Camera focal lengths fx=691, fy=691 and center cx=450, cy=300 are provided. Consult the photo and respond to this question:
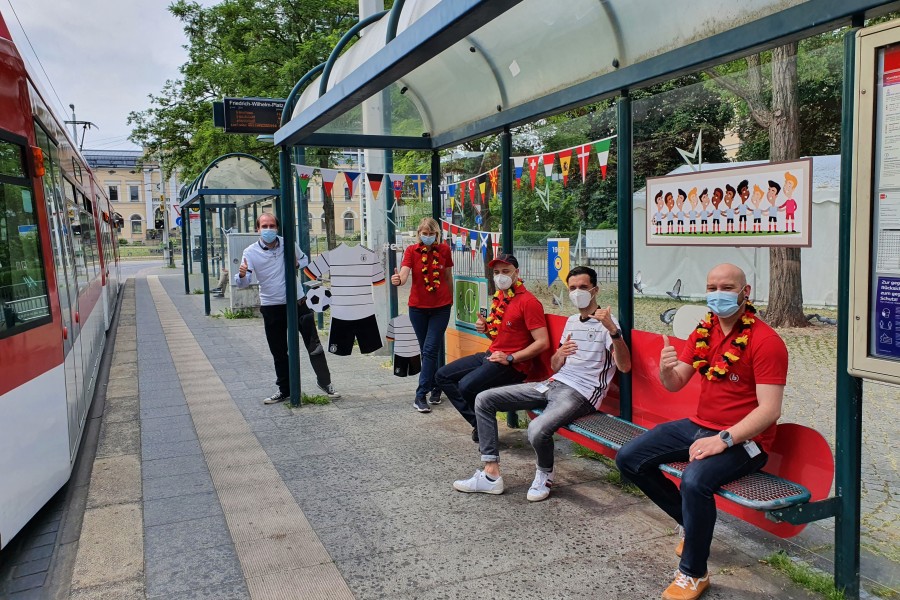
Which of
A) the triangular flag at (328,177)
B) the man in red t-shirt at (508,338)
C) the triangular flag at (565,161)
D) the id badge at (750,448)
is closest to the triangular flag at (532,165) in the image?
the triangular flag at (565,161)

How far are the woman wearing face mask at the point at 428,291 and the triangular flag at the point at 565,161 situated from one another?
1.48m

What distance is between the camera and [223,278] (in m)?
19.8


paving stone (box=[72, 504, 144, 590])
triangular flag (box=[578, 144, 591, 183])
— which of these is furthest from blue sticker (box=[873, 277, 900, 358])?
paving stone (box=[72, 504, 144, 590])

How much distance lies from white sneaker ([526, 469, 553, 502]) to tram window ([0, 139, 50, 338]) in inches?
121

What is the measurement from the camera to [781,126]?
3.57m

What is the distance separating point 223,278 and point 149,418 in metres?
13.7

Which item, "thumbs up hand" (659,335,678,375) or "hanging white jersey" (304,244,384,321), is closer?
"thumbs up hand" (659,335,678,375)

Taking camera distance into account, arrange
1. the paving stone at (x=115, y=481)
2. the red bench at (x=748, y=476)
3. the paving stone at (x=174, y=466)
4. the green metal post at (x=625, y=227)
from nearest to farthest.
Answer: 1. the red bench at (x=748, y=476)
2. the green metal post at (x=625, y=227)
3. the paving stone at (x=115, y=481)
4. the paving stone at (x=174, y=466)

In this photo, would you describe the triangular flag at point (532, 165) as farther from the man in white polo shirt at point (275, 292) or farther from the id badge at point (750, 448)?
the id badge at point (750, 448)

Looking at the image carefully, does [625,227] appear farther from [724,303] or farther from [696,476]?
[696,476]

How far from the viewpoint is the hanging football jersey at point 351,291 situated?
6652mm

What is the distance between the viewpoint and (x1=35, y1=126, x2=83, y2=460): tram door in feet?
15.0

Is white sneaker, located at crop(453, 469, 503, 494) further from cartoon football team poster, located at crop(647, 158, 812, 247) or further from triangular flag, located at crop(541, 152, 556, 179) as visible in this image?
triangular flag, located at crop(541, 152, 556, 179)

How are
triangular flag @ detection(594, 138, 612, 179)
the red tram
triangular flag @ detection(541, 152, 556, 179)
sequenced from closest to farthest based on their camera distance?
1. the red tram
2. triangular flag @ detection(594, 138, 612, 179)
3. triangular flag @ detection(541, 152, 556, 179)
